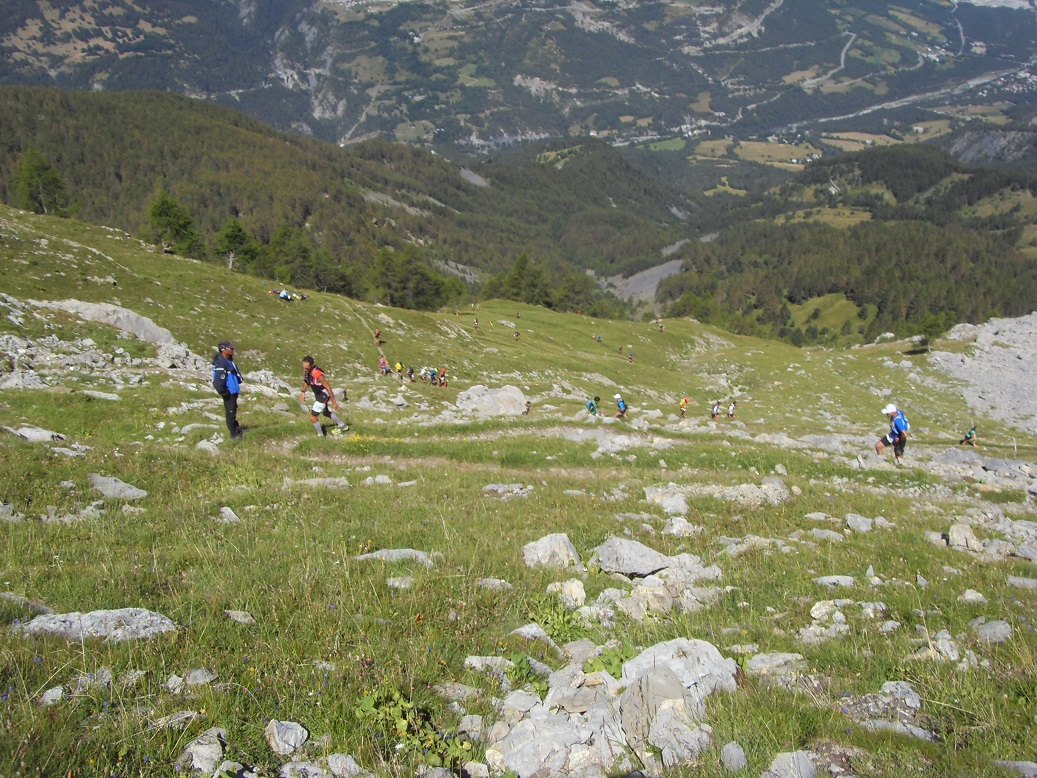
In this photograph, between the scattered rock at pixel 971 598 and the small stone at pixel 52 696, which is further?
the scattered rock at pixel 971 598

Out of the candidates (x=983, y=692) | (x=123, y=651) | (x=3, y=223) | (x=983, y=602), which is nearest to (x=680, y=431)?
(x=983, y=602)

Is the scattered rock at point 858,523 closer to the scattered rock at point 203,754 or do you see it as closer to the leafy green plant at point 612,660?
the leafy green plant at point 612,660

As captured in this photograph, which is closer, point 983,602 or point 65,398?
point 983,602

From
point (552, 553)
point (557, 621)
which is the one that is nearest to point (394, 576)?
point (557, 621)

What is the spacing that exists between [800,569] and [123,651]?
27.3 feet

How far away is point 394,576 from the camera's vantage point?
6.72 meters

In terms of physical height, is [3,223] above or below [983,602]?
above

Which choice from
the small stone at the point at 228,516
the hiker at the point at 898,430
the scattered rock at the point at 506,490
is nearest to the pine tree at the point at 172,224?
the scattered rock at the point at 506,490

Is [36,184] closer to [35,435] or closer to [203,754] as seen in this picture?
[35,435]

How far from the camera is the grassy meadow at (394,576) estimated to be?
3801 millimetres

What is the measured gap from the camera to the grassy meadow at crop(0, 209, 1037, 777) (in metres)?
3.80

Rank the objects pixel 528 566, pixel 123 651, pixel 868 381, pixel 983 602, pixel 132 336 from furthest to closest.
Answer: pixel 868 381 < pixel 132 336 < pixel 528 566 < pixel 983 602 < pixel 123 651

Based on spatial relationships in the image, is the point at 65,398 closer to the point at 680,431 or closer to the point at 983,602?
the point at 983,602

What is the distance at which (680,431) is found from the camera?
27.4 metres
